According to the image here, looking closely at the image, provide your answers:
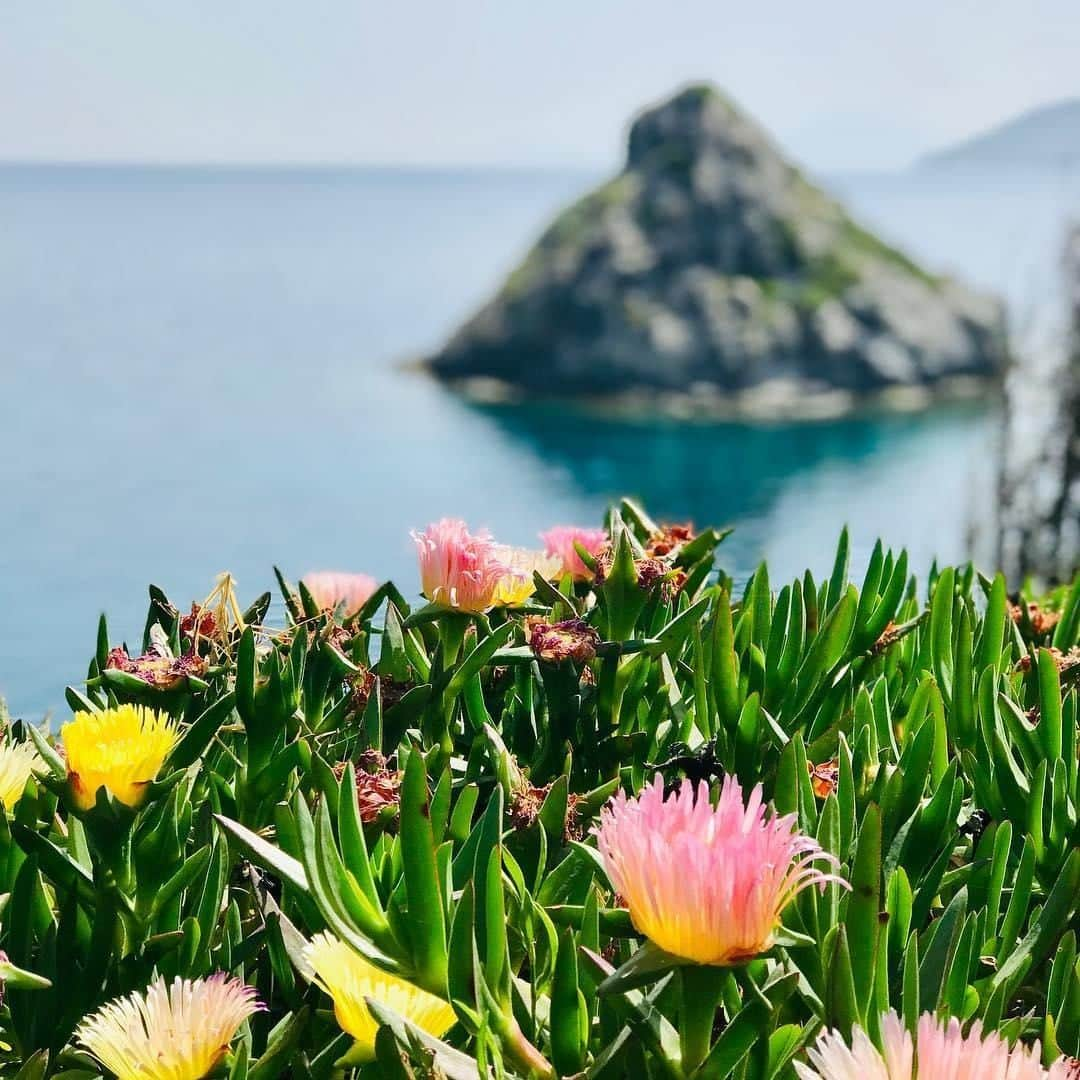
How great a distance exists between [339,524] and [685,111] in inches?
348

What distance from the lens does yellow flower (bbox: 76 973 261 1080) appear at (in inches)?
21.1

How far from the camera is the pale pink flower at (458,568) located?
80 cm

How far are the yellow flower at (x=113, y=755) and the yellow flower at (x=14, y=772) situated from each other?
3.3 inches

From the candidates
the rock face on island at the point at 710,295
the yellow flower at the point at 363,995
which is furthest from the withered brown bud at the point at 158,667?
the rock face on island at the point at 710,295

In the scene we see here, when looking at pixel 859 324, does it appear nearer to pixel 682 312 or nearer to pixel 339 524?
pixel 682 312

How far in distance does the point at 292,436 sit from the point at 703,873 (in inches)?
220

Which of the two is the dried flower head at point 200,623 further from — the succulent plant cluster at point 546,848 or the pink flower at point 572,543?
the pink flower at point 572,543

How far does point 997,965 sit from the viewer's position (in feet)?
2.10

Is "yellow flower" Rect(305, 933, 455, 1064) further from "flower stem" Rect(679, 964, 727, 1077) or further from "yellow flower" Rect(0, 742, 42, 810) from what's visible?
"yellow flower" Rect(0, 742, 42, 810)

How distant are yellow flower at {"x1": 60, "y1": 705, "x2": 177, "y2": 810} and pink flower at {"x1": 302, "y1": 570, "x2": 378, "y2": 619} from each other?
37cm

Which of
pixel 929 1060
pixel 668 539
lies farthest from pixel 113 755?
pixel 668 539

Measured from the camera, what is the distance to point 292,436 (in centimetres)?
593

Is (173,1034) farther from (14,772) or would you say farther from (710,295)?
(710,295)

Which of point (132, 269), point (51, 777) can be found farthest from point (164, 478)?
point (132, 269)
